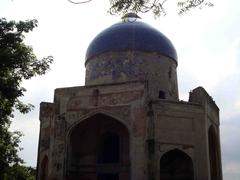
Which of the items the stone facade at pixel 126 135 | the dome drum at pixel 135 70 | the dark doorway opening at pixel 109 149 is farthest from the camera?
the dome drum at pixel 135 70

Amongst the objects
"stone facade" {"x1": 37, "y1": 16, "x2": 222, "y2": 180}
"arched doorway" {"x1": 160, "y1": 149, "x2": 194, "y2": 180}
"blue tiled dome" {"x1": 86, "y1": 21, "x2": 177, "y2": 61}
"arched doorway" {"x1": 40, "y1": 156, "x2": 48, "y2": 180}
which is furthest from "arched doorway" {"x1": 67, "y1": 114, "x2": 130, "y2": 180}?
"blue tiled dome" {"x1": 86, "y1": 21, "x2": 177, "y2": 61}

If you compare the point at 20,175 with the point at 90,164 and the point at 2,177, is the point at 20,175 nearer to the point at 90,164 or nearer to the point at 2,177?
the point at 2,177

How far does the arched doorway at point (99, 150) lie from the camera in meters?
14.4

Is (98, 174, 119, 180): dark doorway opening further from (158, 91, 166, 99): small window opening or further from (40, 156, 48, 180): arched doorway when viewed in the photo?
(158, 91, 166, 99): small window opening

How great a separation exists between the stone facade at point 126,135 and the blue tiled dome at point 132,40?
133cm

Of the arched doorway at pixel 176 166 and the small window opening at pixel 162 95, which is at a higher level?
the small window opening at pixel 162 95

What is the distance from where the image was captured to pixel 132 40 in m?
16.5

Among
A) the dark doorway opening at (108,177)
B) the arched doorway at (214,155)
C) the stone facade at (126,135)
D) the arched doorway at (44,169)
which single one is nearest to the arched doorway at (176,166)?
the stone facade at (126,135)

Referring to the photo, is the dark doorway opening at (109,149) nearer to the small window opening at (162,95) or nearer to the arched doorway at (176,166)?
the arched doorway at (176,166)

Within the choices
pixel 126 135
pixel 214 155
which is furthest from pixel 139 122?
Result: pixel 214 155

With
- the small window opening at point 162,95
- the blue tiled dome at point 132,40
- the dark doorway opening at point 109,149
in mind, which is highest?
the blue tiled dome at point 132,40

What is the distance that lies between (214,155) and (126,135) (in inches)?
160

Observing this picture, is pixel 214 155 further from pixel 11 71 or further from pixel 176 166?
pixel 11 71

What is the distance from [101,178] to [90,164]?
2.25 feet
